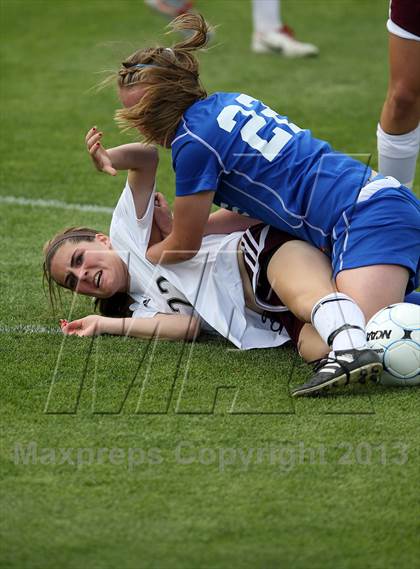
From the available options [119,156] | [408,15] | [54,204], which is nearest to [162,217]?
[119,156]

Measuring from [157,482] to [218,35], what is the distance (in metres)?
7.64

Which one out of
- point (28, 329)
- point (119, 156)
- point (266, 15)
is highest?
point (119, 156)

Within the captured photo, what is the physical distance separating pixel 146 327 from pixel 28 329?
1.66 ft

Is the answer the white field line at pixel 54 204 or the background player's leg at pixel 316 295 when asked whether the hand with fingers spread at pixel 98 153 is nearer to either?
the background player's leg at pixel 316 295

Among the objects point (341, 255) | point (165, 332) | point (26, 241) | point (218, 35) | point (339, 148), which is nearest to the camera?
point (341, 255)

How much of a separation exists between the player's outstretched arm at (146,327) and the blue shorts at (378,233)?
641 millimetres

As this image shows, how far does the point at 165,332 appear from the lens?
4184mm

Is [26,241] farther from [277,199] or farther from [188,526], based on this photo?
[188,526]

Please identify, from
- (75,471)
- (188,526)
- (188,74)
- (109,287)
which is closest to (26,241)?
(109,287)

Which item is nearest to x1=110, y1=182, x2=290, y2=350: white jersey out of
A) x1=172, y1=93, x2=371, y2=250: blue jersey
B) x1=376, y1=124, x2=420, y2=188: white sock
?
x1=172, y1=93, x2=371, y2=250: blue jersey

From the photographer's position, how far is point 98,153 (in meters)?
4.06

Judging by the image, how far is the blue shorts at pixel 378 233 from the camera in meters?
3.82

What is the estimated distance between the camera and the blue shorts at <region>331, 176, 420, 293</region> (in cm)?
382

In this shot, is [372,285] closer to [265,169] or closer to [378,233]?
[378,233]
